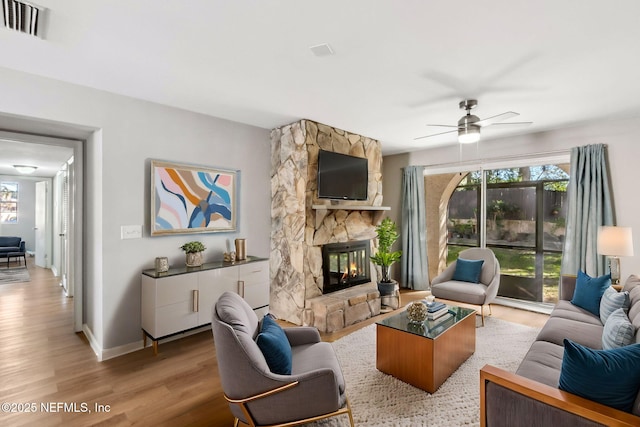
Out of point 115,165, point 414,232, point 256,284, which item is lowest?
point 256,284

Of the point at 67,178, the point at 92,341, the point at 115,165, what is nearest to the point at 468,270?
the point at 115,165

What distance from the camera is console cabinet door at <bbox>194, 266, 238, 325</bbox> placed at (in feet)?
10.8

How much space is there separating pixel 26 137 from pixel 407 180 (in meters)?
5.32

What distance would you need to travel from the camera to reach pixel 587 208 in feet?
13.1

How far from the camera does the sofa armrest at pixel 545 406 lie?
4.37ft

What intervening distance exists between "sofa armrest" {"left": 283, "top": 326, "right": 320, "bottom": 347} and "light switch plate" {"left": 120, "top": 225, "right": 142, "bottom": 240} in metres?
1.91

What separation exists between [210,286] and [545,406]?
115 inches

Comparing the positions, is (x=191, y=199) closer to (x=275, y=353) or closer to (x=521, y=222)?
(x=275, y=353)

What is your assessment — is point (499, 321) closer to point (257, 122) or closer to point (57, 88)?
point (257, 122)

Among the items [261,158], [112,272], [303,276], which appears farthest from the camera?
[261,158]

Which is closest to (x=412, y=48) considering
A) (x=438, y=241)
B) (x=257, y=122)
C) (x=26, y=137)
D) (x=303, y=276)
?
(x=257, y=122)

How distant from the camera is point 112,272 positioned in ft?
10.0

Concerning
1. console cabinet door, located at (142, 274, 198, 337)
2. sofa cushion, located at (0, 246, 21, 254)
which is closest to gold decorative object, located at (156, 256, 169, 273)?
console cabinet door, located at (142, 274, 198, 337)

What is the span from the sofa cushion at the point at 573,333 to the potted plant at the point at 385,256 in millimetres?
2137
